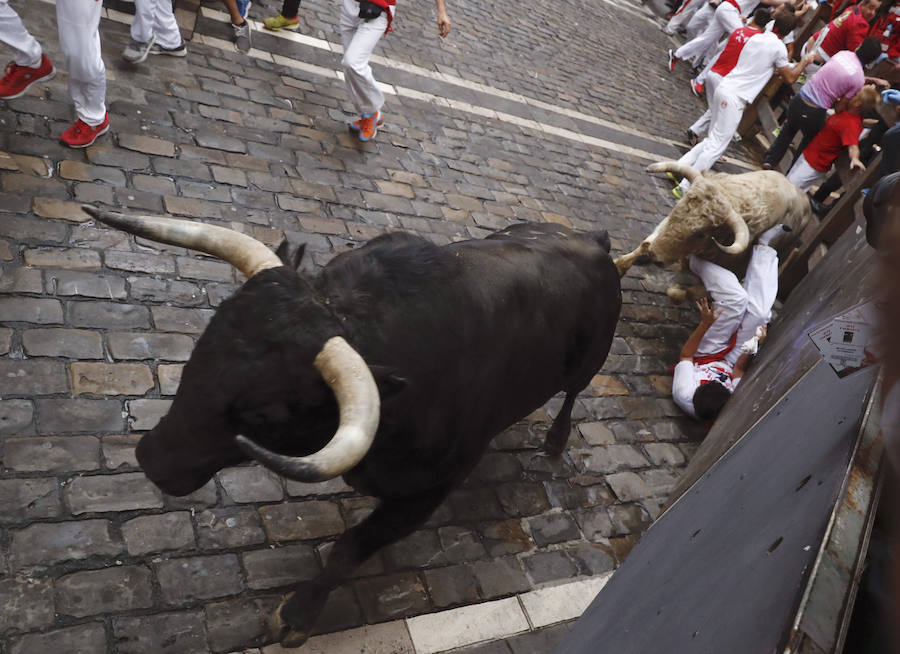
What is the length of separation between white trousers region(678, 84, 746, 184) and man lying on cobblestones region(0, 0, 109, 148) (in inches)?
329

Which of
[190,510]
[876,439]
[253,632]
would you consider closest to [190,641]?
[253,632]

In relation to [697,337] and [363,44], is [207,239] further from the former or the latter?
[697,337]

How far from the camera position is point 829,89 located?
9.75 metres

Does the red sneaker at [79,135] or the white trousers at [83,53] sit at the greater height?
the white trousers at [83,53]

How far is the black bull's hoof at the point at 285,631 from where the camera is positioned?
10.3 feet

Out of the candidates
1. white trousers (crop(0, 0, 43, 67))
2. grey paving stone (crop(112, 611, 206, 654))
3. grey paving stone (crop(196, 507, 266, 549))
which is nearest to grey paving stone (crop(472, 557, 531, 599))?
grey paving stone (crop(196, 507, 266, 549))

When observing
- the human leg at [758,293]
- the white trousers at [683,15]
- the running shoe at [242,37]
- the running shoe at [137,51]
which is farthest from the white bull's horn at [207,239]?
the white trousers at [683,15]

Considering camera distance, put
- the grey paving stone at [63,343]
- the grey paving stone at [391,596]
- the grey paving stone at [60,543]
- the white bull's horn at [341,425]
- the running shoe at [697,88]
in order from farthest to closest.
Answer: the running shoe at [697,88], the grey paving stone at [63,343], the grey paving stone at [391,596], the grey paving stone at [60,543], the white bull's horn at [341,425]

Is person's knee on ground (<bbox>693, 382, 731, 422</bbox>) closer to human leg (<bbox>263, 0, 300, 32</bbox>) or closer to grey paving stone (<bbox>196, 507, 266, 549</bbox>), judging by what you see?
grey paving stone (<bbox>196, 507, 266, 549</bbox>)

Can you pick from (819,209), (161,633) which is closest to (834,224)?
(819,209)

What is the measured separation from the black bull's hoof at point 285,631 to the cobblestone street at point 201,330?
5 centimetres

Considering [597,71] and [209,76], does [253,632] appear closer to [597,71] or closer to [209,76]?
[209,76]

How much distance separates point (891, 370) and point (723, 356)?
562 cm

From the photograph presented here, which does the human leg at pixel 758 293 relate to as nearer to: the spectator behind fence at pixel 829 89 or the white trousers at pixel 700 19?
the spectator behind fence at pixel 829 89
